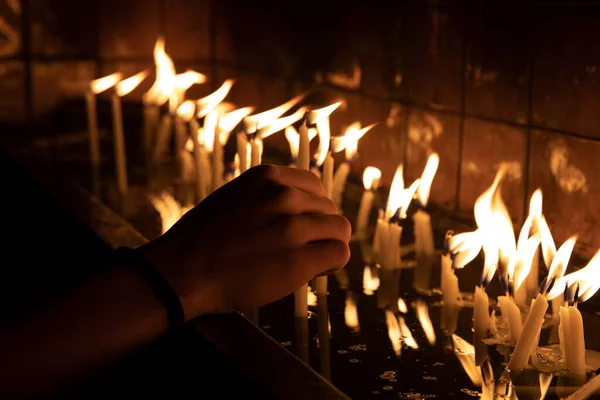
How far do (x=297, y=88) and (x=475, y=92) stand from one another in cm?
70

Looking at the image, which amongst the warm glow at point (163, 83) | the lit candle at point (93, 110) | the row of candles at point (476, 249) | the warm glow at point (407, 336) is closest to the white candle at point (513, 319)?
the row of candles at point (476, 249)

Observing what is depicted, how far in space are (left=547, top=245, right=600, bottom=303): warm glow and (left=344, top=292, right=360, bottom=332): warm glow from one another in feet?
0.82

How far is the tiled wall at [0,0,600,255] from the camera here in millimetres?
1300

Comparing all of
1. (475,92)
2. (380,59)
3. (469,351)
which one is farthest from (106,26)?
(469,351)

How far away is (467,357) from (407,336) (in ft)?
0.31

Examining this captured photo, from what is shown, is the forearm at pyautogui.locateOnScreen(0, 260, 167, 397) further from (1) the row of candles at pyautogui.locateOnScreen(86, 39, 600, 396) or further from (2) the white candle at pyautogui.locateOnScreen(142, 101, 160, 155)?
(2) the white candle at pyautogui.locateOnScreen(142, 101, 160, 155)

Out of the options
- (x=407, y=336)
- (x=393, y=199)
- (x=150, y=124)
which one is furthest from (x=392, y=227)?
(x=150, y=124)

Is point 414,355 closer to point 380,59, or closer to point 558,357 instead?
point 558,357

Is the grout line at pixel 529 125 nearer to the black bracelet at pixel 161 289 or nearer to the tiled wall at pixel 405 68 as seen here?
the tiled wall at pixel 405 68

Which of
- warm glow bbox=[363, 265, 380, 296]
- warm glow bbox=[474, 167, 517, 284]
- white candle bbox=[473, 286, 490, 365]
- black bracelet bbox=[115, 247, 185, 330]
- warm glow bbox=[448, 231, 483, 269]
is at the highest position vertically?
black bracelet bbox=[115, 247, 185, 330]

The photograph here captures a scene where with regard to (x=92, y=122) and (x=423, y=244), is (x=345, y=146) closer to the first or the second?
(x=423, y=244)

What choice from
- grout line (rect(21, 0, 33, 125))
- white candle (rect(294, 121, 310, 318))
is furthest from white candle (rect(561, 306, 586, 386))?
grout line (rect(21, 0, 33, 125))

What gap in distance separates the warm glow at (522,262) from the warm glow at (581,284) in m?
0.07

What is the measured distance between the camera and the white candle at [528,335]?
813 mm
